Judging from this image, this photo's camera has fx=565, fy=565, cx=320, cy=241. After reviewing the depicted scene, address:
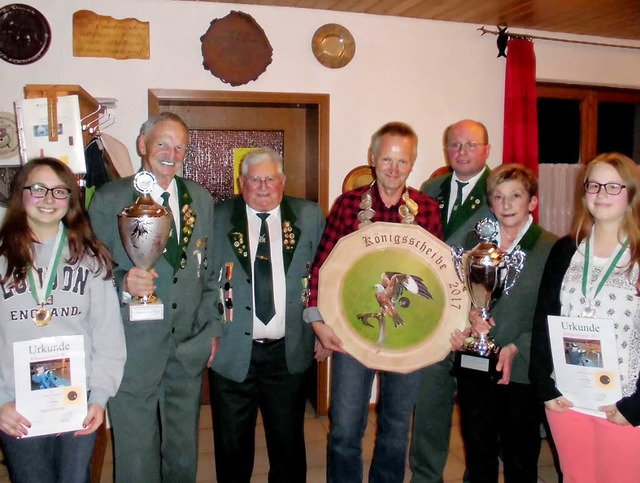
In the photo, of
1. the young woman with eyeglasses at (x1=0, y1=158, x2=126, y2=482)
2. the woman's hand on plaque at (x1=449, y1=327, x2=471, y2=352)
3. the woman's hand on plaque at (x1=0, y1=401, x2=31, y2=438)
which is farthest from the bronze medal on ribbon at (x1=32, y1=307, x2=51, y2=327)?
the woman's hand on plaque at (x1=449, y1=327, x2=471, y2=352)

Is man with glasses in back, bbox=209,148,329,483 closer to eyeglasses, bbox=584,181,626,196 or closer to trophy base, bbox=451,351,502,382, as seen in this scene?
trophy base, bbox=451,351,502,382

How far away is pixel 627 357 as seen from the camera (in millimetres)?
1722

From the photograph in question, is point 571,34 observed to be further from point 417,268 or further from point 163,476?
point 163,476

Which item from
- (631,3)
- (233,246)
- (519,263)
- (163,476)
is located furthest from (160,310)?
(631,3)

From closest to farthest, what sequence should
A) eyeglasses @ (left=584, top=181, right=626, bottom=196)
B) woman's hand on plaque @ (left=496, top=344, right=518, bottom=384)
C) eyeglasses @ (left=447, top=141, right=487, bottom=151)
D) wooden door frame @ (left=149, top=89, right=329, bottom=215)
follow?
eyeglasses @ (left=584, top=181, right=626, bottom=196), woman's hand on plaque @ (left=496, top=344, right=518, bottom=384), eyeglasses @ (left=447, top=141, right=487, bottom=151), wooden door frame @ (left=149, top=89, right=329, bottom=215)

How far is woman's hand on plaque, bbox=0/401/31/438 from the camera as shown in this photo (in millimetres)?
1651

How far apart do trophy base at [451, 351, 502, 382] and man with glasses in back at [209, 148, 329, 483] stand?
61cm

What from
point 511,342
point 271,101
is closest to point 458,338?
point 511,342

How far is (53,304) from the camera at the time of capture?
173 centimetres

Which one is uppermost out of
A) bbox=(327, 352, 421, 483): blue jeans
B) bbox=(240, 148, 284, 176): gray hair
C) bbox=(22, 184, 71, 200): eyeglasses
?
bbox=(240, 148, 284, 176): gray hair

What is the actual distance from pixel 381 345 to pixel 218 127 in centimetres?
217

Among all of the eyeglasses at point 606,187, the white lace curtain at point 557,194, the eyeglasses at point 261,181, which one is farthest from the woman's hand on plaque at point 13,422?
the white lace curtain at point 557,194

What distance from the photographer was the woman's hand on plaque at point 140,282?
6.43ft

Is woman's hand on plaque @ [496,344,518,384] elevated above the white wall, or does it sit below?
below
